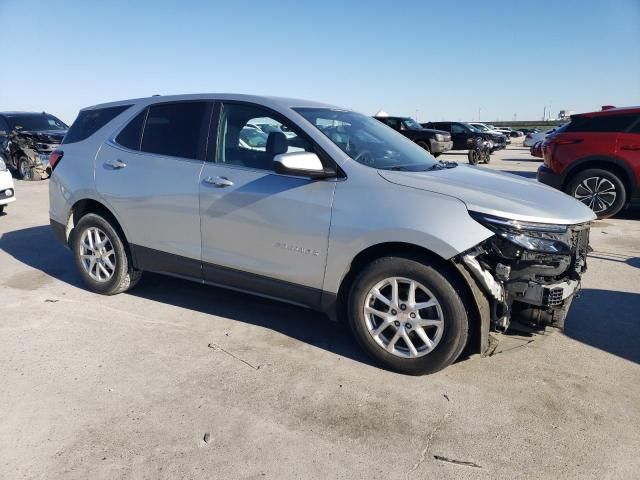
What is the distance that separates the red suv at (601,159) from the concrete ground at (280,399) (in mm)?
4035

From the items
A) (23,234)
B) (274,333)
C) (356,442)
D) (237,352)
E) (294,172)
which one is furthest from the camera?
(23,234)

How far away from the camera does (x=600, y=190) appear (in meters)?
8.05

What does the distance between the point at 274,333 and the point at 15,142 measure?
12.7 metres

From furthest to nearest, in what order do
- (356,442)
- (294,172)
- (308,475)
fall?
(294,172) < (356,442) < (308,475)

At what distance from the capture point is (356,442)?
8.64ft

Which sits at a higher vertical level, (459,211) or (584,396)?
(459,211)

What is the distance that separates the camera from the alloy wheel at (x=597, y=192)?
7.98m

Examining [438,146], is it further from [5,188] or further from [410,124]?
[5,188]

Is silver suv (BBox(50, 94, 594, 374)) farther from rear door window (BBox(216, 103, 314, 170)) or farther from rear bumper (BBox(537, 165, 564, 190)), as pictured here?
rear bumper (BBox(537, 165, 564, 190))

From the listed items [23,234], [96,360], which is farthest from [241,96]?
[23,234]

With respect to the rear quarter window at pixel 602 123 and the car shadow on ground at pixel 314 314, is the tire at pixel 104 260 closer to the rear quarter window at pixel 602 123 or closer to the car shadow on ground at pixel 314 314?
the car shadow on ground at pixel 314 314

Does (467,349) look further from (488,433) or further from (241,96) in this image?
(241,96)

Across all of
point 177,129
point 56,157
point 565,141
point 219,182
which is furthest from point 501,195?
point 565,141

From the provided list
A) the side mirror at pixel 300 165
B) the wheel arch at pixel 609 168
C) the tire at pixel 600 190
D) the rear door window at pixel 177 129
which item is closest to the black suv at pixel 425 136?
the wheel arch at pixel 609 168
